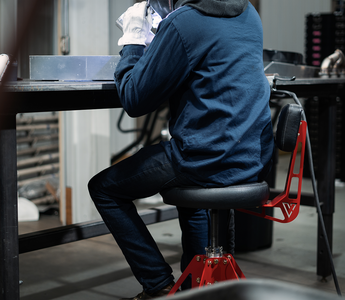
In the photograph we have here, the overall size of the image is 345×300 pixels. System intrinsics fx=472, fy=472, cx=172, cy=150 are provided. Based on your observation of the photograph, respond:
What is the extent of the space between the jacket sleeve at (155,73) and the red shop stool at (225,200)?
0.27m

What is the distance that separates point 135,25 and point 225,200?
1.84 feet

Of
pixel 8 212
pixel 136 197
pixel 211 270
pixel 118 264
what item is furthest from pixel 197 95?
pixel 118 264

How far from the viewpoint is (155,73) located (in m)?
1.26

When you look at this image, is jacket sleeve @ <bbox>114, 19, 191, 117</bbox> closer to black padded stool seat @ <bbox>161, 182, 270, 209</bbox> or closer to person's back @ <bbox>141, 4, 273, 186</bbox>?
person's back @ <bbox>141, 4, 273, 186</bbox>

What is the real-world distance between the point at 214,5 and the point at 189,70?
0.19 metres

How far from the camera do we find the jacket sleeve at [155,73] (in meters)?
1.25

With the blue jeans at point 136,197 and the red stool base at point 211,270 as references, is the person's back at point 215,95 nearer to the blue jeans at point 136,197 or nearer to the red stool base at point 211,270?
the blue jeans at point 136,197

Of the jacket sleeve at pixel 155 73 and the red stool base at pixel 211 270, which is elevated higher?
the jacket sleeve at pixel 155 73

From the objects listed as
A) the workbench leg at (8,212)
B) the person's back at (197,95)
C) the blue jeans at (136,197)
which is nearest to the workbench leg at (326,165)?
the person's back at (197,95)

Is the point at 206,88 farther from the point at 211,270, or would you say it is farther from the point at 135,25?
the point at 211,270

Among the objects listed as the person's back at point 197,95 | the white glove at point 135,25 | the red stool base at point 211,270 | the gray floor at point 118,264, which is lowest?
the gray floor at point 118,264

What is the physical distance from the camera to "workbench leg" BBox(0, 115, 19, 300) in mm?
1316

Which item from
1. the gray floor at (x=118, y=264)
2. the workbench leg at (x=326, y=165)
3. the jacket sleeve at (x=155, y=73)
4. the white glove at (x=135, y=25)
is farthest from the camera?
the workbench leg at (x=326, y=165)

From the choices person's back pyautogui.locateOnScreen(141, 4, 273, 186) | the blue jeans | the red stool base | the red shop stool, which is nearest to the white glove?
person's back pyautogui.locateOnScreen(141, 4, 273, 186)
